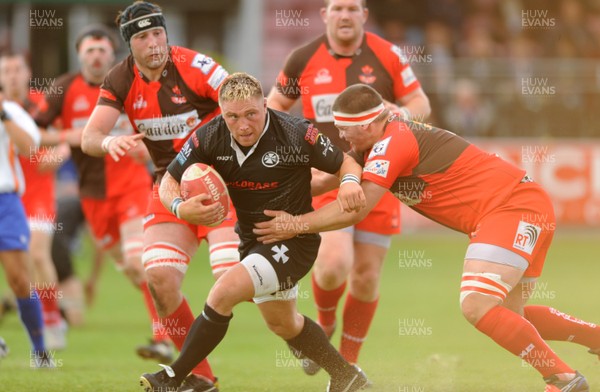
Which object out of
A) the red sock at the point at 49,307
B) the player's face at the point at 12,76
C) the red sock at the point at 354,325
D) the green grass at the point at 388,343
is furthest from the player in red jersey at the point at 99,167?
the red sock at the point at 354,325

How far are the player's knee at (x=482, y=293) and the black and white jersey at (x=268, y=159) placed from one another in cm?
110

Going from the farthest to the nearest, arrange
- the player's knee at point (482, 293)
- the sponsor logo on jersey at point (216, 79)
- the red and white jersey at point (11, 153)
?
the red and white jersey at point (11, 153), the sponsor logo on jersey at point (216, 79), the player's knee at point (482, 293)

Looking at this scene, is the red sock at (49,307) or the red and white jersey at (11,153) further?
the red sock at (49,307)

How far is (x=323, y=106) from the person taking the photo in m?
8.42

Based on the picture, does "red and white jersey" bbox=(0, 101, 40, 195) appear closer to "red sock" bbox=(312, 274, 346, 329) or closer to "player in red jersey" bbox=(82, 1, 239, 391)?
"player in red jersey" bbox=(82, 1, 239, 391)

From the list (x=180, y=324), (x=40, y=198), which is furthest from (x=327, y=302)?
(x=40, y=198)

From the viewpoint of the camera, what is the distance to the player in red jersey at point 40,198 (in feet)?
36.0

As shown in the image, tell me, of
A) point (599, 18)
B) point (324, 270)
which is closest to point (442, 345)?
point (324, 270)

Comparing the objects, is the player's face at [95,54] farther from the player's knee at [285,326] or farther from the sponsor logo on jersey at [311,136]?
the player's knee at [285,326]

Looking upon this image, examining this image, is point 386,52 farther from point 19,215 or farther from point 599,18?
point 599,18

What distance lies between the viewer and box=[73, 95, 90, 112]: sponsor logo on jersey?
10562mm

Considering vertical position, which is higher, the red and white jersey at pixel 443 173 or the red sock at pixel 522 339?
the red and white jersey at pixel 443 173

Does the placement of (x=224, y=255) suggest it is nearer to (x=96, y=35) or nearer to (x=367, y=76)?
(x=367, y=76)

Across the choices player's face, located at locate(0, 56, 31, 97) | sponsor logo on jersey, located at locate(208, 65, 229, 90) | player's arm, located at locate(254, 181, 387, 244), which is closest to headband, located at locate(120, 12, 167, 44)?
sponsor logo on jersey, located at locate(208, 65, 229, 90)
